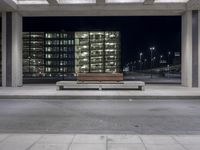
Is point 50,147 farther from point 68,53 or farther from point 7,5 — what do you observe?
point 68,53

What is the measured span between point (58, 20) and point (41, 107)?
46289 millimetres

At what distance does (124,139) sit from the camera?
7.86 meters

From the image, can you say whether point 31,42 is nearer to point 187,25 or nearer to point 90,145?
point 187,25

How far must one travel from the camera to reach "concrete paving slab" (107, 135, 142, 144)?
760cm

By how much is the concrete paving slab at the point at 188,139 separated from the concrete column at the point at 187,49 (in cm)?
1784

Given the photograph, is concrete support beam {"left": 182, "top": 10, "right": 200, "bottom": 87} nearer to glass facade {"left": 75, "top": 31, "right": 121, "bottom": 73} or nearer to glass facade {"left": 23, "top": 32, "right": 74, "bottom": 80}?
glass facade {"left": 75, "top": 31, "right": 121, "bottom": 73}

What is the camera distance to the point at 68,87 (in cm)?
2238

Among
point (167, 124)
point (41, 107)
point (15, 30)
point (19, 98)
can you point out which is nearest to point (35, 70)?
point (15, 30)

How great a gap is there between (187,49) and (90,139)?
1945cm

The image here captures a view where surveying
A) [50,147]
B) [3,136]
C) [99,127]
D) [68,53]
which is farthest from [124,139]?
[68,53]

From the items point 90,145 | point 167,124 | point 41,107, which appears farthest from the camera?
point 41,107

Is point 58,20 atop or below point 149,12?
atop

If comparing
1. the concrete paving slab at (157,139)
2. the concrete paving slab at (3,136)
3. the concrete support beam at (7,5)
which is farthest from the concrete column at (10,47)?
the concrete paving slab at (157,139)

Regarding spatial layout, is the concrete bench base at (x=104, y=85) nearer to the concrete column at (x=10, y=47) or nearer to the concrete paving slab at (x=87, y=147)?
the concrete column at (x=10, y=47)
